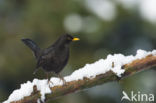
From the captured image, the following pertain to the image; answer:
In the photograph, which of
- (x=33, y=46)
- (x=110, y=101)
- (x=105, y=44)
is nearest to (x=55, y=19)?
(x=105, y=44)

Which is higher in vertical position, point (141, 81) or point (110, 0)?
point (110, 0)

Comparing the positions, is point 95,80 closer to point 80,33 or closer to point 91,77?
point 91,77

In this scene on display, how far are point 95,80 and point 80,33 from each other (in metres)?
10.3

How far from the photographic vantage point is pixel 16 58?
14.6 m

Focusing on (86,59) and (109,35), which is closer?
(86,59)

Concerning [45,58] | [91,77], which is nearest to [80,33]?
[45,58]

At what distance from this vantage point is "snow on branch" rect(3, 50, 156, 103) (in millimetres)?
5113

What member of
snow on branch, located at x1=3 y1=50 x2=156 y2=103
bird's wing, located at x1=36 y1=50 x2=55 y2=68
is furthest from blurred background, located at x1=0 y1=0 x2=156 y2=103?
snow on branch, located at x1=3 y1=50 x2=156 y2=103

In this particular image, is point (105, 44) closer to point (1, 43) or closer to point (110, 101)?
point (110, 101)

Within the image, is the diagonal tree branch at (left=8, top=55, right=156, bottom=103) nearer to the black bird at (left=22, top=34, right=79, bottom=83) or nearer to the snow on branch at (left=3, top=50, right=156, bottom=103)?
the snow on branch at (left=3, top=50, right=156, bottom=103)

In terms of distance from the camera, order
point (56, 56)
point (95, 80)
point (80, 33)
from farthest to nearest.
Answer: point (80, 33) → point (56, 56) → point (95, 80)

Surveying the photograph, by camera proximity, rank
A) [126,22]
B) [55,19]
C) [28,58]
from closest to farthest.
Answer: [28,58], [55,19], [126,22]

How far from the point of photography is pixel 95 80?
515 centimetres

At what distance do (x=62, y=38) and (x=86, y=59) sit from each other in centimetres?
869
